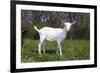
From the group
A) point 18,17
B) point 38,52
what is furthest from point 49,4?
point 38,52

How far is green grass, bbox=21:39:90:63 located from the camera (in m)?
1.97

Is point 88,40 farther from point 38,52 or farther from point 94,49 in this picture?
point 38,52

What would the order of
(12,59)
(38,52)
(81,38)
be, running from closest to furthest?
(12,59) < (38,52) < (81,38)

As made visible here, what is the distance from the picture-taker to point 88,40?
7.25 ft

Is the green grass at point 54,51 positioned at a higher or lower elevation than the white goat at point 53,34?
lower

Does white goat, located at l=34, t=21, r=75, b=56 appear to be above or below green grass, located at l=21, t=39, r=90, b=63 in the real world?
above

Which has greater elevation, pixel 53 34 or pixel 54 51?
pixel 53 34

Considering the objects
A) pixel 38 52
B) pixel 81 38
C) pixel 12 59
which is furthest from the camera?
pixel 81 38

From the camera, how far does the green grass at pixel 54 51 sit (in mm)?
1968

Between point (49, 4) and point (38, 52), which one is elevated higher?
point (49, 4)

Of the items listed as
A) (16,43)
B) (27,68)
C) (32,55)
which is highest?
(16,43)

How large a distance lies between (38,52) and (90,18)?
2.29 ft

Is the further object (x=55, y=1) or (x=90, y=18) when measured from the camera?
(x=90, y=18)

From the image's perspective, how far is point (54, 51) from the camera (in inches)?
81.7
